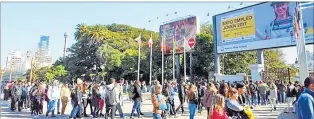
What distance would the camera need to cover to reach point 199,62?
40312 mm

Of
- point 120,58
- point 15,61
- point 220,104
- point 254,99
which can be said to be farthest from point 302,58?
point 15,61

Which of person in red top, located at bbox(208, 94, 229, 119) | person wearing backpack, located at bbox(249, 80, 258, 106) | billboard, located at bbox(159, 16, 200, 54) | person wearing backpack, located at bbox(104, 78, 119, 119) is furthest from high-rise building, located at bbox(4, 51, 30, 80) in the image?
person in red top, located at bbox(208, 94, 229, 119)

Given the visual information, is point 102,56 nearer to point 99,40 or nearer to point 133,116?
point 99,40

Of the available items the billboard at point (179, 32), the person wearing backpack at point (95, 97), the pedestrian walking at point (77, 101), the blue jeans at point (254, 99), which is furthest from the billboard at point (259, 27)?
the pedestrian walking at point (77, 101)

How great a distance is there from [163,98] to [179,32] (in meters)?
36.6

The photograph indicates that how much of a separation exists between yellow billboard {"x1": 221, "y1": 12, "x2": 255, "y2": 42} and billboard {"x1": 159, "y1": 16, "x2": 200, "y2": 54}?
12.7m

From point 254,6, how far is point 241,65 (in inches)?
595

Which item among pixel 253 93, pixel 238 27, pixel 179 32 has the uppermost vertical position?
pixel 179 32

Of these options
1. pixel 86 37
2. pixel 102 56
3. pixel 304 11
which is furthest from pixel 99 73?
pixel 304 11

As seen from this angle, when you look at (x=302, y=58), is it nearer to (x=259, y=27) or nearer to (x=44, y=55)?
(x=259, y=27)

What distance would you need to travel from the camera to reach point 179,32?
44.7 metres

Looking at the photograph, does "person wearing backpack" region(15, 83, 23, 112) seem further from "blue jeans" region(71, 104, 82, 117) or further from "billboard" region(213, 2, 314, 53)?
"billboard" region(213, 2, 314, 53)

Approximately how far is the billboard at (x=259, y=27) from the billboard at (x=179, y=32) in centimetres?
1268

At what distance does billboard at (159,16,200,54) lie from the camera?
140 feet
